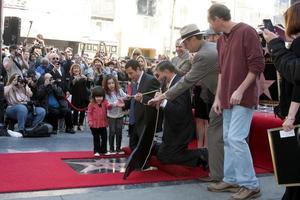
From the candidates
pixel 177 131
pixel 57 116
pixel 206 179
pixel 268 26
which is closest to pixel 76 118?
pixel 57 116

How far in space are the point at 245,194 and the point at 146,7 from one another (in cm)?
3403

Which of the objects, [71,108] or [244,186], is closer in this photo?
[244,186]

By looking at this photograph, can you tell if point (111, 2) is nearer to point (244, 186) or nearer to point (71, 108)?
point (71, 108)

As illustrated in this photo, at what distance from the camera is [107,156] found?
7.00 metres

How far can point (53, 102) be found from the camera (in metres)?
9.58

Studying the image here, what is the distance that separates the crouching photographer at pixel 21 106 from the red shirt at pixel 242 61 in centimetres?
525

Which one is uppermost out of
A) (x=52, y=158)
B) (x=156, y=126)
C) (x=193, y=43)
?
(x=193, y=43)

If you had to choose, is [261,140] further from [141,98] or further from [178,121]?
[141,98]

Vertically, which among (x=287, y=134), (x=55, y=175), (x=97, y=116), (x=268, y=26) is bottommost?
(x=55, y=175)

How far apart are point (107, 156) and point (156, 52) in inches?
1226

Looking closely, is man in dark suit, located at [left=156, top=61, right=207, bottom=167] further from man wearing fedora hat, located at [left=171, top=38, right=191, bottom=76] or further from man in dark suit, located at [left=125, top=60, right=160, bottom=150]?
man wearing fedora hat, located at [left=171, top=38, right=191, bottom=76]

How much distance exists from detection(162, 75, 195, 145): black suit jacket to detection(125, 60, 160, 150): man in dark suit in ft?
0.66

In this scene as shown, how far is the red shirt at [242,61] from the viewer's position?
462 cm

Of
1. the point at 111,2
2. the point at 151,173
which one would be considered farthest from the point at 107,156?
the point at 111,2
